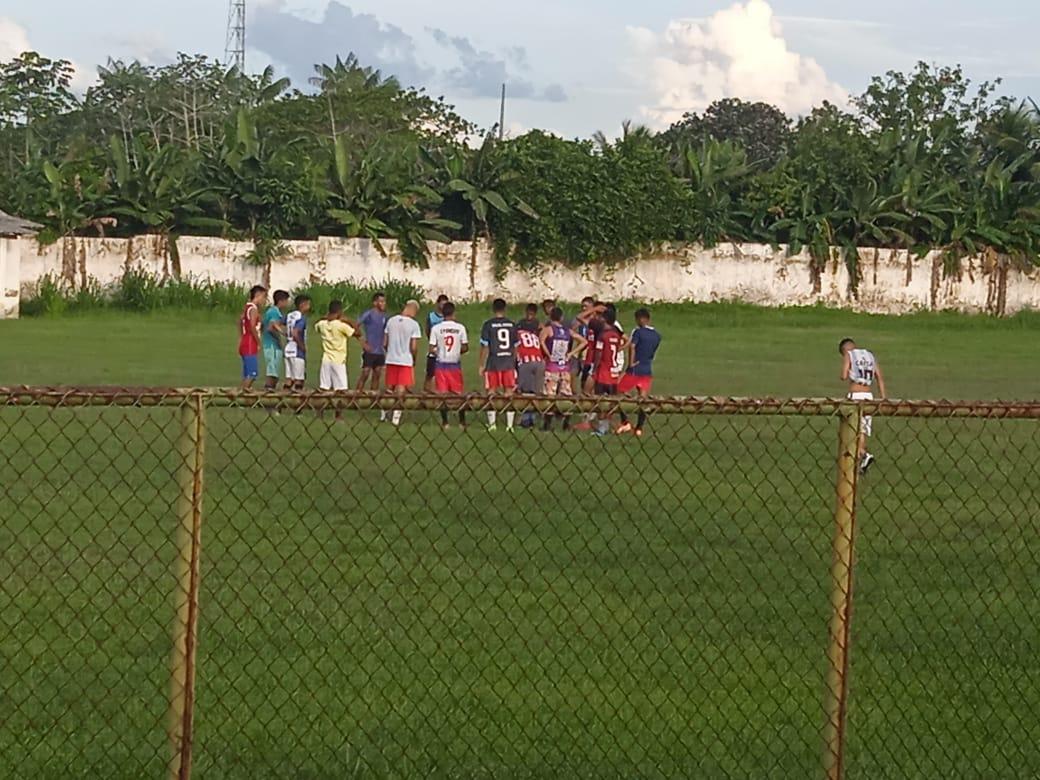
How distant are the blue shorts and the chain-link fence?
23.5 feet

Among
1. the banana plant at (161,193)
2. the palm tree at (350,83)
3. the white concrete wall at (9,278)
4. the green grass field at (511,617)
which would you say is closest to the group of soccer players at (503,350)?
the green grass field at (511,617)

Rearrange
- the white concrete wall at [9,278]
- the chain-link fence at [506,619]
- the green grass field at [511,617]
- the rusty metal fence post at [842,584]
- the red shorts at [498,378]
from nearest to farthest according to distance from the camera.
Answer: the rusty metal fence post at [842,584], the chain-link fence at [506,619], the green grass field at [511,617], the red shorts at [498,378], the white concrete wall at [9,278]

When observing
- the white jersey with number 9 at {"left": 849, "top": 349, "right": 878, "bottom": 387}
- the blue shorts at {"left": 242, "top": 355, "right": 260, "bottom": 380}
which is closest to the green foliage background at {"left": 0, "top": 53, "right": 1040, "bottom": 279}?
the blue shorts at {"left": 242, "top": 355, "right": 260, "bottom": 380}

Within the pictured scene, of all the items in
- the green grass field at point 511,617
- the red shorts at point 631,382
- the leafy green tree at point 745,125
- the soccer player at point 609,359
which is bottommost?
the green grass field at point 511,617

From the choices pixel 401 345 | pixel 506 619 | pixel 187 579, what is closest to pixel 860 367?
pixel 401 345

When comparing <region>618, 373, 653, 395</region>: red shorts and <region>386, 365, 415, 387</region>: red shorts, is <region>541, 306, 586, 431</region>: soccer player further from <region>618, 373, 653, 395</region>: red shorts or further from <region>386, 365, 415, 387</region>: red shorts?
<region>386, 365, 415, 387</region>: red shorts

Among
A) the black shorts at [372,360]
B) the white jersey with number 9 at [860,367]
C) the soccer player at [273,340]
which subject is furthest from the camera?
the soccer player at [273,340]

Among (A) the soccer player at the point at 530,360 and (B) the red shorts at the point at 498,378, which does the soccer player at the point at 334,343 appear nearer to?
(B) the red shorts at the point at 498,378

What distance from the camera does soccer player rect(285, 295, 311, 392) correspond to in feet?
67.6

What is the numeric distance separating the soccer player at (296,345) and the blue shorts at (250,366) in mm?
882

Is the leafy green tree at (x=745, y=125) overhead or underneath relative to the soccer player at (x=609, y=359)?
overhead

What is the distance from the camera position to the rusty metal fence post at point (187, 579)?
5.41m

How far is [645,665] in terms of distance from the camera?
822 centimetres

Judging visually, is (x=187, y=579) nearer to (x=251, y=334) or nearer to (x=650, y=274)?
(x=251, y=334)
